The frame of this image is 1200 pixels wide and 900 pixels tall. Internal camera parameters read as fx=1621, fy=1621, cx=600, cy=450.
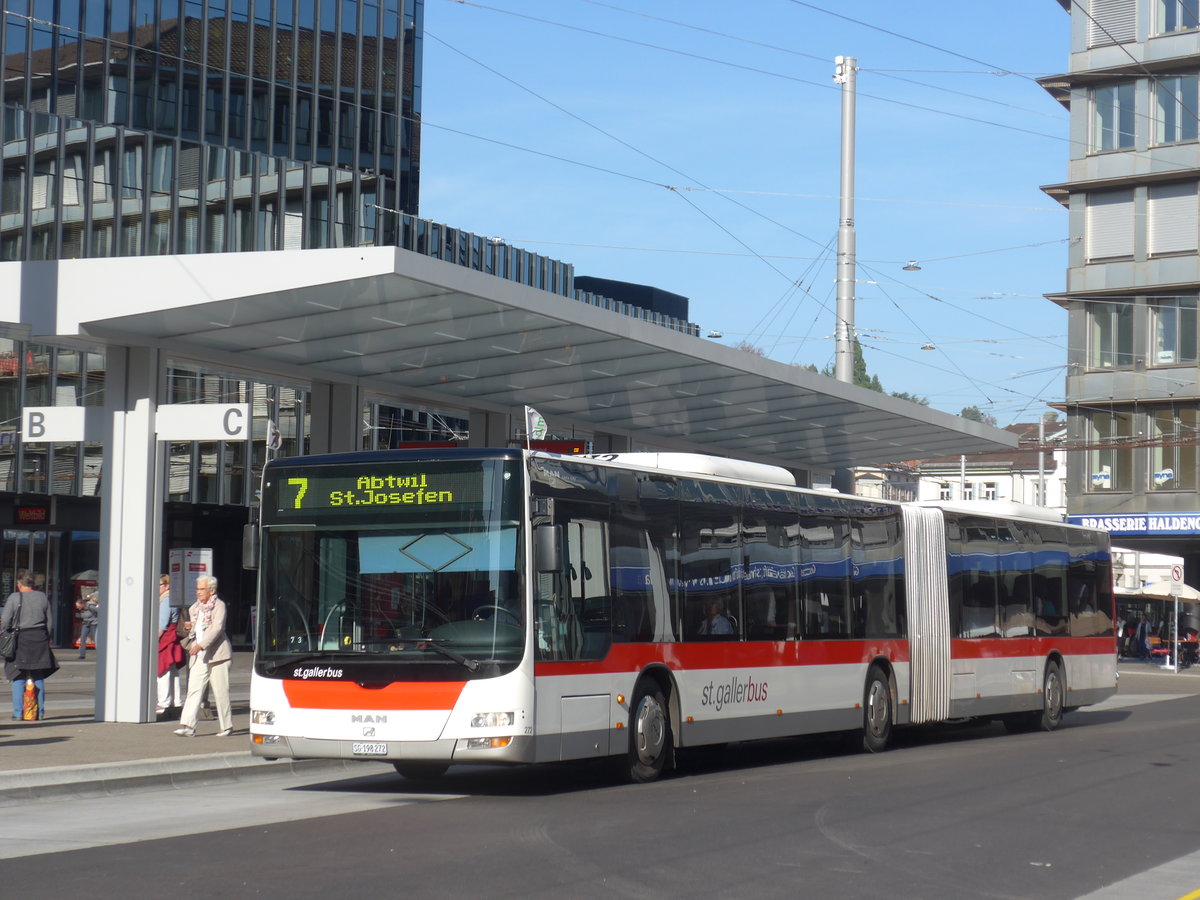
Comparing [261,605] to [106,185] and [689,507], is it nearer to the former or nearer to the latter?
[689,507]

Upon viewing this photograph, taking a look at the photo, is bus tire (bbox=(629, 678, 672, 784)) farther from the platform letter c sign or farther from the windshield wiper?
the platform letter c sign

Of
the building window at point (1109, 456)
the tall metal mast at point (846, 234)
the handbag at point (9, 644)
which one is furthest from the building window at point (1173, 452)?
the handbag at point (9, 644)

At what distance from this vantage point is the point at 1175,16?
179 ft

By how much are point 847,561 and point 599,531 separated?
16.8 ft

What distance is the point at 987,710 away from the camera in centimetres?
2088

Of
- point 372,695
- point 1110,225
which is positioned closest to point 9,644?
point 372,695

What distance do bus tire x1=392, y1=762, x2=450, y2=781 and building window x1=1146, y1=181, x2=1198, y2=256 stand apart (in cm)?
4577

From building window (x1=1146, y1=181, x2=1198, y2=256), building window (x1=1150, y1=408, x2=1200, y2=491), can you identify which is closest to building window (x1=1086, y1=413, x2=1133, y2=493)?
building window (x1=1150, y1=408, x2=1200, y2=491)

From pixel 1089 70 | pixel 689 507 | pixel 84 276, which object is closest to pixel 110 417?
pixel 84 276

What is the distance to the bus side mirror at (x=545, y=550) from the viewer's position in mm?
12633

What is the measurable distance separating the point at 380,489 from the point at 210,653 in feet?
16.9

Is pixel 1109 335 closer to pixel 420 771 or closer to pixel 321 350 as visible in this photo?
pixel 321 350

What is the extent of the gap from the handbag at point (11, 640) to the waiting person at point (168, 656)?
1642 mm

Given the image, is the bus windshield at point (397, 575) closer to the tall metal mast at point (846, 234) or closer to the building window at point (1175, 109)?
the tall metal mast at point (846, 234)
